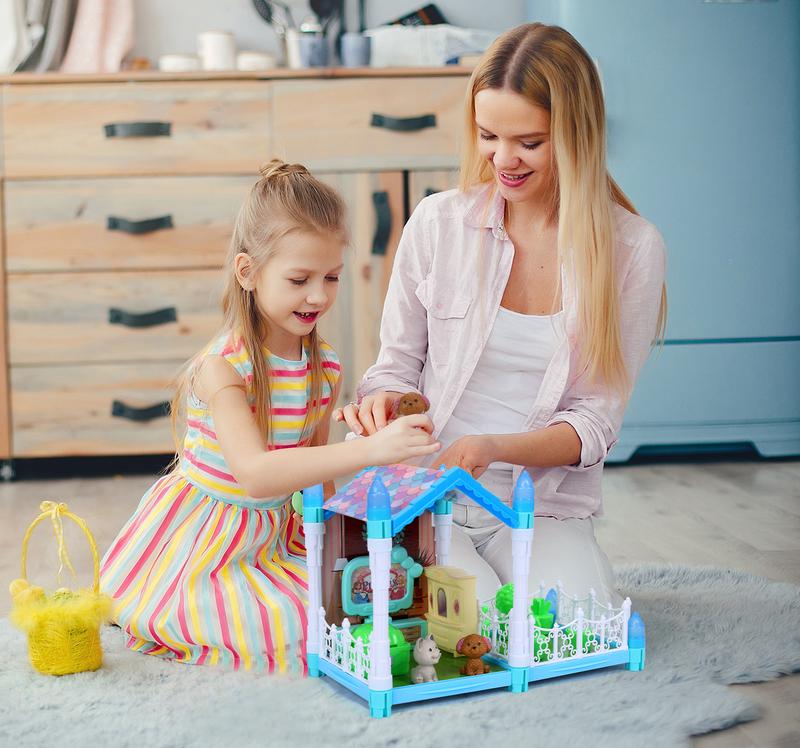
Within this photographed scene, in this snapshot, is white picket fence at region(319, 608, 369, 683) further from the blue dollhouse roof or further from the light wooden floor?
the light wooden floor

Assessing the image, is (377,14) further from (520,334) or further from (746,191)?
(520,334)

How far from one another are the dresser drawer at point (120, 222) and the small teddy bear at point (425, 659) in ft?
6.02

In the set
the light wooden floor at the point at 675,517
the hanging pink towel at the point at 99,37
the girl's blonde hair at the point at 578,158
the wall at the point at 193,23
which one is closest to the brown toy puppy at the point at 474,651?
the light wooden floor at the point at 675,517

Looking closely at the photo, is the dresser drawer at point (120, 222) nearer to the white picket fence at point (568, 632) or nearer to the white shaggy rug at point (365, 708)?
the white shaggy rug at point (365, 708)

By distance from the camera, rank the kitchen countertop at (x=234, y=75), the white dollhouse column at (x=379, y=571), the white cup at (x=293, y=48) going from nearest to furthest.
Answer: the white dollhouse column at (x=379, y=571) → the kitchen countertop at (x=234, y=75) → the white cup at (x=293, y=48)

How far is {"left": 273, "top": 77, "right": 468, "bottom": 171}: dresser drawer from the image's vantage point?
2.96 m

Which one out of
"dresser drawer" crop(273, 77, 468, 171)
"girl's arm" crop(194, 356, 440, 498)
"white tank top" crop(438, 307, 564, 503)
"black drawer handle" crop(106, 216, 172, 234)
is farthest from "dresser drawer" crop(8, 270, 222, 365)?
"girl's arm" crop(194, 356, 440, 498)

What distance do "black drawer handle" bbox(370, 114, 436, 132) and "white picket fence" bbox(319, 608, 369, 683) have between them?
1.82 metres

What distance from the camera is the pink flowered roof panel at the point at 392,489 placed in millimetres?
1296

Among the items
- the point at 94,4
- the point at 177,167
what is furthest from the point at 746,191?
the point at 94,4

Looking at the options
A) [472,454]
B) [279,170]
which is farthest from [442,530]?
[279,170]

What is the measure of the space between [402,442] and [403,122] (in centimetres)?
185

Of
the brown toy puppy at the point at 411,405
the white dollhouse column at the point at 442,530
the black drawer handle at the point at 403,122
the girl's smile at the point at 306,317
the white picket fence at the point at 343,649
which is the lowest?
the white picket fence at the point at 343,649

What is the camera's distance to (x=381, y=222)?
9.89 feet
